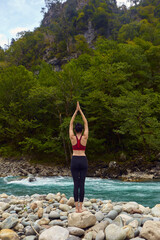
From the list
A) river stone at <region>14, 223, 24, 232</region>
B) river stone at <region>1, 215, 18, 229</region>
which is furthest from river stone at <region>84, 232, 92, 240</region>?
river stone at <region>1, 215, 18, 229</region>

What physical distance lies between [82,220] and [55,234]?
2.15ft

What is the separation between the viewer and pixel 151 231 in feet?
12.1

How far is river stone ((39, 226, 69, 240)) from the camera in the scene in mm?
3689

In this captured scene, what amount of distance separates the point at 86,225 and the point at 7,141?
2350 cm

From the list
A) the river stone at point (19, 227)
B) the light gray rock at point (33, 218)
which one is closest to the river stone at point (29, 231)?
the river stone at point (19, 227)

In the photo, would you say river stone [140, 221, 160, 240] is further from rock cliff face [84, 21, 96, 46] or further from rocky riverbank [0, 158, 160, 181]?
rock cliff face [84, 21, 96, 46]

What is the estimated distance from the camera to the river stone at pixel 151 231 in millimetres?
3609

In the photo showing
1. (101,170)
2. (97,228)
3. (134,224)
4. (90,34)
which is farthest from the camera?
(90,34)

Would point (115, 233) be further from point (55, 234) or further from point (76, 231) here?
point (55, 234)

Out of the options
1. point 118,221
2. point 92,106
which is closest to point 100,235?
point 118,221

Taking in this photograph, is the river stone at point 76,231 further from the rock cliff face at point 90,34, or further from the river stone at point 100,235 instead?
the rock cliff face at point 90,34

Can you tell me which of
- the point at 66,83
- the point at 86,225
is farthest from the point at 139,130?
the point at 86,225

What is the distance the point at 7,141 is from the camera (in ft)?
84.5

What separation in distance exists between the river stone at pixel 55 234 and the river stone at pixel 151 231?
55.8 inches
